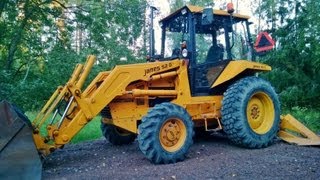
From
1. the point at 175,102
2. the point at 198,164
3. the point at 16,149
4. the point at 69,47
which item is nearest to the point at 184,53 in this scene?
the point at 175,102

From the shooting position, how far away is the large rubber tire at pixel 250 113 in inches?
282

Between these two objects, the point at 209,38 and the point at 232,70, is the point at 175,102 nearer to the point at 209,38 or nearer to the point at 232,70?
the point at 232,70

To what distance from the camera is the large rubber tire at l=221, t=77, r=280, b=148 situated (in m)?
7.16

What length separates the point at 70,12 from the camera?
42.0 ft

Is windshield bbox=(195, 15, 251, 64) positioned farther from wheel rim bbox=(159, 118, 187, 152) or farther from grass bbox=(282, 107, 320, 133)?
grass bbox=(282, 107, 320, 133)

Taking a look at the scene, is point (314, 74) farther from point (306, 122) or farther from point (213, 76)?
point (213, 76)

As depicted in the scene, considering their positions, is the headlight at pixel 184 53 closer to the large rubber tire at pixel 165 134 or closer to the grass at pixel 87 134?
the large rubber tire at pixel 165 134

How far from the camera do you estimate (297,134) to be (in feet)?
28.1

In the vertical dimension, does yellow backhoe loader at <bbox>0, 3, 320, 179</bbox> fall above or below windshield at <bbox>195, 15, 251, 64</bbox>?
below

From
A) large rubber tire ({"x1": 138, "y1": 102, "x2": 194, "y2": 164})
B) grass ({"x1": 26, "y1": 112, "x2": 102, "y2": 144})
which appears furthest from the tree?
grass ({"x1": 26, "y1": 112, "x2": 102, "y2": 144})

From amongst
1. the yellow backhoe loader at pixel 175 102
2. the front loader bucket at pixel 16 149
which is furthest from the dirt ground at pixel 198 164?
the front loader bucket at pixel 16 149

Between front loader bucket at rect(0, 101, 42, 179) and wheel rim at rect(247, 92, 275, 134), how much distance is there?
14.1 feet

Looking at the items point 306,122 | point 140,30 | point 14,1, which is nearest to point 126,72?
point 14,1

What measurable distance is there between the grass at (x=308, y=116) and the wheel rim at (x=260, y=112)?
3163 mm
